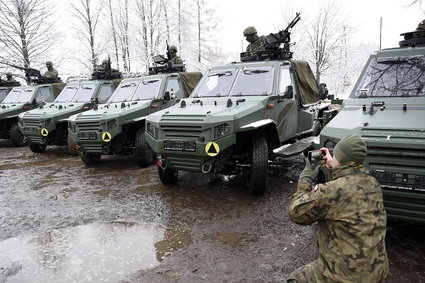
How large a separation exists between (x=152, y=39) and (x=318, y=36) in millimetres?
12459

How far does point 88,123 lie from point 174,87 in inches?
94.5

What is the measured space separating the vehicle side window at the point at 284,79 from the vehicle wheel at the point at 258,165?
129 centimetres

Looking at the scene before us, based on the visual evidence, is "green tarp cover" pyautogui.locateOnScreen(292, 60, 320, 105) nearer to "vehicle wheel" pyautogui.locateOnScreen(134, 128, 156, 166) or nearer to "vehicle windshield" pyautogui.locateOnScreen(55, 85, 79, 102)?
"vehicle wheel" pyautogui.locateOnScreen(134, 128, 156, 166)

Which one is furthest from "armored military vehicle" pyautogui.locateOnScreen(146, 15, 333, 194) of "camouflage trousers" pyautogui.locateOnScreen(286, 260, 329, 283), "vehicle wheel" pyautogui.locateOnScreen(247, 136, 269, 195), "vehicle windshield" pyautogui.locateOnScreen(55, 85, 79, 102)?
"vehicle windshield" pyautogui.locateOnScreen(55, 85, 79, 102)

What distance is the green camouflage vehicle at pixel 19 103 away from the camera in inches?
469

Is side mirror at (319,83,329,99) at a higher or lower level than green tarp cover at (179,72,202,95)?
lower

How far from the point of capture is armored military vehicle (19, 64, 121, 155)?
9.75 m

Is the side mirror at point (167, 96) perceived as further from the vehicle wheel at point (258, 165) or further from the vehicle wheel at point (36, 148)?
the vehicle wheel at point (36, 148)

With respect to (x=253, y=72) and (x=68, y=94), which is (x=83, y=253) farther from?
(x=68, y=94)

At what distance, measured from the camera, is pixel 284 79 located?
661 cm

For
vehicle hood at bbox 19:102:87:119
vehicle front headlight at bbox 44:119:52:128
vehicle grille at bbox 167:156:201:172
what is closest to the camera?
vehicle grille at bbox 167:156:201:172

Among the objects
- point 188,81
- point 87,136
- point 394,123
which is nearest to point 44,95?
point 87,136

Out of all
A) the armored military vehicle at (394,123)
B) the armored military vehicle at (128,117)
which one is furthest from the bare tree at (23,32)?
the armored military vehicle at (394,123)

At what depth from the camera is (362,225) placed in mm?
2068
